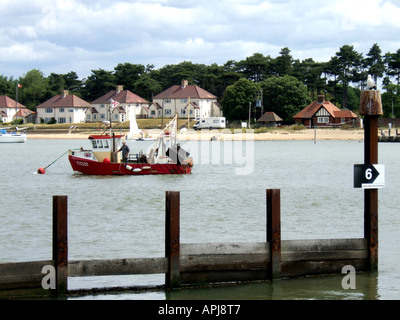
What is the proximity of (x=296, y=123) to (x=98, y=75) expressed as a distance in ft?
198

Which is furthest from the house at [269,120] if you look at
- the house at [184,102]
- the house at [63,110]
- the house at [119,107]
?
the house at [63,110]

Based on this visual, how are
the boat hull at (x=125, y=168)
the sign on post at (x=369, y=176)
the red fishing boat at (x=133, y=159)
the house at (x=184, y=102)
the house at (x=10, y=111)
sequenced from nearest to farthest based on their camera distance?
the sign on post at (x=369, y=176), the red fishing boat at (x=133, y=159), the boat hull at (x=125, y=168), the house at (x=184, y=102), the house at (x=10, y=111)

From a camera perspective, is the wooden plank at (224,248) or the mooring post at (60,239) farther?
the wooden plank at (224,248)

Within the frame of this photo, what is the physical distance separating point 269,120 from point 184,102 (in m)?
33.5

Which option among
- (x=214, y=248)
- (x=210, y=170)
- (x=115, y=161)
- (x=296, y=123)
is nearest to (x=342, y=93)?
(x=296, y=123)

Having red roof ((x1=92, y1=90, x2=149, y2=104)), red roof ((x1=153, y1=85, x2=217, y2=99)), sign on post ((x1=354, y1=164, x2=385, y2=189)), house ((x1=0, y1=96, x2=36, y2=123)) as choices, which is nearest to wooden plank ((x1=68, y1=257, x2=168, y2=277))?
sign on post ((x1=354, y1=164, x2=385, y2=189))

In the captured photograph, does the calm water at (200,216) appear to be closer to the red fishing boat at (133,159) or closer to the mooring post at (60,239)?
the red fishing boat at (133,159)

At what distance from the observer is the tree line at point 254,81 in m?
135

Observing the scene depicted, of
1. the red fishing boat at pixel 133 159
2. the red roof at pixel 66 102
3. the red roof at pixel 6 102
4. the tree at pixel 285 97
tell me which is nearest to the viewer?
the red fishing boat at pixel 133 159

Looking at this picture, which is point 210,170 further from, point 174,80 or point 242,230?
point 174,80

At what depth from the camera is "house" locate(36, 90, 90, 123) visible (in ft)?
524

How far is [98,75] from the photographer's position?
568 feet

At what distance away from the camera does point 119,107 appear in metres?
158

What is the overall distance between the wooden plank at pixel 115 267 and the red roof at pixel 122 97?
144m
